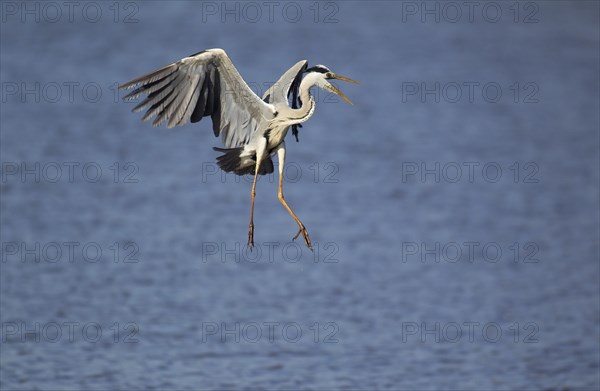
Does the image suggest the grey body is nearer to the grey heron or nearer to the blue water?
the grey heron

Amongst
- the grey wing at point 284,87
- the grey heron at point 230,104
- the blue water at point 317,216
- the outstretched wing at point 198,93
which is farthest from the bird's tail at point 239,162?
the blue water at point 317,216

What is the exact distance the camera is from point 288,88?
1144cm

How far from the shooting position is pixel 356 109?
25016 mm

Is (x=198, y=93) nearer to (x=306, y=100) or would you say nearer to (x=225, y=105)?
(x=225, y=105)

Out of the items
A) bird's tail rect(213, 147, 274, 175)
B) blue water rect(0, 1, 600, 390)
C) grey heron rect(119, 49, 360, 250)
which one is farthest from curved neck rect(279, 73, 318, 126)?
blue water rect(0, 1, 600, 390)

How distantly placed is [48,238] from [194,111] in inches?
301

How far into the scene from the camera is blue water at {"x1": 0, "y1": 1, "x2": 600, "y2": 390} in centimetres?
1525

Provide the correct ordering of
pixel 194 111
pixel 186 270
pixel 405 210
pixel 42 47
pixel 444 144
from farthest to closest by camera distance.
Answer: pixel 42 47 → pixel 444 144 → pixel 405 210 → pixel 186 270 → pixel 194 111

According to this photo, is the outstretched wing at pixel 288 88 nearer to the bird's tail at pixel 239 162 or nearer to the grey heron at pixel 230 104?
the grey heron at pixel 230 104

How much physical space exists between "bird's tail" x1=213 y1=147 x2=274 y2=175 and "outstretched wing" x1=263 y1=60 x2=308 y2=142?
0.49 metres

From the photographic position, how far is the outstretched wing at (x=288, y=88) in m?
11.4

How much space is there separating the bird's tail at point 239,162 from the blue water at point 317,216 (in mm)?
3803

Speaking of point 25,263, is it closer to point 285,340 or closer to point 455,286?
point 285,340

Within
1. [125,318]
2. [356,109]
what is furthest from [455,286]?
[356,109]
